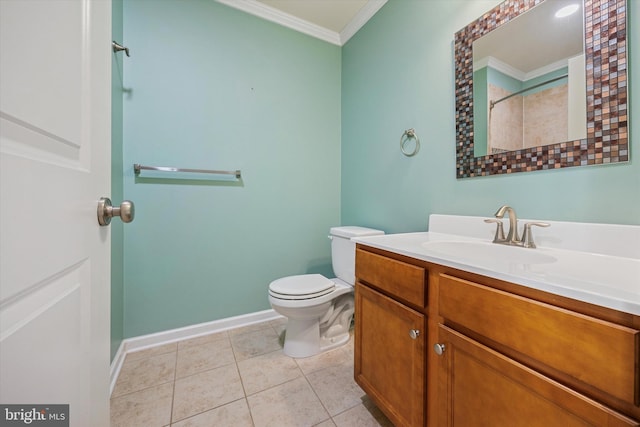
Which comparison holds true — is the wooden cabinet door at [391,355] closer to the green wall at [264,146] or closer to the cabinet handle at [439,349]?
the cabinet handle at [439,349]

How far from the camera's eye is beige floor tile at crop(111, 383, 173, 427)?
1044 mm

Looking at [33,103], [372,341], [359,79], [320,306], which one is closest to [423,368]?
[372,341]

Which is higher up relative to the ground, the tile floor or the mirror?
the mirror

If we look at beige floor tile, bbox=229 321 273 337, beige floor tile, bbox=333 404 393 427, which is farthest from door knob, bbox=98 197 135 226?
beige floor tile, bbox=229 321 273 337

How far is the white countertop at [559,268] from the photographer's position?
456mm

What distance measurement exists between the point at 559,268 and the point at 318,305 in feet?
3.53

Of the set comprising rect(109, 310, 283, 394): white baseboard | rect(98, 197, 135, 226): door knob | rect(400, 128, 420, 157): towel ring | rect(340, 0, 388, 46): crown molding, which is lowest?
rect(109, 310, 283, 394): white baseboard

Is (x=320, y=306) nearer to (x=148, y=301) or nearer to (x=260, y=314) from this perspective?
(x=260, y=314)

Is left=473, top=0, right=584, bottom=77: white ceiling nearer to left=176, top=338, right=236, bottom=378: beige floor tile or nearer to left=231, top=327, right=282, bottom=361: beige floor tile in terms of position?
left=231, top=327, right=282, bottom=361: beige floor tile

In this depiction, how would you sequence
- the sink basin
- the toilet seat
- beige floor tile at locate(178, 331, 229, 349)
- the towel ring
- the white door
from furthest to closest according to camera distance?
1. beige floor tile at locate(178, 331, 229, 349)
2. the towel ring
3. the toilet seat
4. the sink basin
5. the white door

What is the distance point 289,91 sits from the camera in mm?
1998

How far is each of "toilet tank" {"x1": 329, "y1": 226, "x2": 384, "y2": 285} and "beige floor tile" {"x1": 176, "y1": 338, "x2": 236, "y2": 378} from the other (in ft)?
2.84

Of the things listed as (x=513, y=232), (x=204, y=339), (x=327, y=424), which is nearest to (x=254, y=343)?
(x=204, y=339)

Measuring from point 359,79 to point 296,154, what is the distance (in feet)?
2.60
